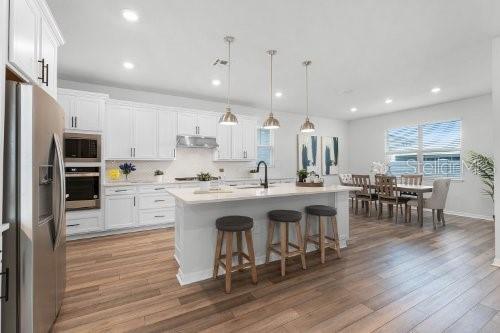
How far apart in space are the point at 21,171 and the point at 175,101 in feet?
14.0

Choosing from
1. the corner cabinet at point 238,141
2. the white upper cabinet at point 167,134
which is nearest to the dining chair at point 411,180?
the corner cabinet at point 238,141

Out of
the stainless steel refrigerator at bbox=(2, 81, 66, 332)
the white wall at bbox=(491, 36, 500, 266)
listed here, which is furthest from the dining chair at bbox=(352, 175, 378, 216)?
the stainless steel refrigerator at bbox=(2, 81, 66, 332)

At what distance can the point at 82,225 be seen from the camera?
3.97 m

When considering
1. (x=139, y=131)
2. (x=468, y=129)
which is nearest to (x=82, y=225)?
(x=139, y=131)

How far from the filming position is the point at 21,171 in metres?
1.41

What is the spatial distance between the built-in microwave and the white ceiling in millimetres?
1075

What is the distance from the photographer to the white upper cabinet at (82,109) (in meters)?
3.92

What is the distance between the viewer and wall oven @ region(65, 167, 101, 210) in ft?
12.5

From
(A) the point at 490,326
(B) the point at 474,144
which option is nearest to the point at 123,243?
(A) the point at 490,326

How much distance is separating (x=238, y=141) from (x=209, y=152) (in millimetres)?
737

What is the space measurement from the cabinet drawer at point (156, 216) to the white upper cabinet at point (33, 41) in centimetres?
266

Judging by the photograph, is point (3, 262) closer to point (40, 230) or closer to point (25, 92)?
point (40, 230)

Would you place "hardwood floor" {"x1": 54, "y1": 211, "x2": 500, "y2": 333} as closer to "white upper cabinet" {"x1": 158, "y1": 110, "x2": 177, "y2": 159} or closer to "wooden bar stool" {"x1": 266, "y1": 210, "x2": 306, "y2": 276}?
"wooden bar stool" {"x1": 266, "y1": 210, "x2": 306, "y2": 276}

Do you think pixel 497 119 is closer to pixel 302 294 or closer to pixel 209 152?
pixel 302 294
